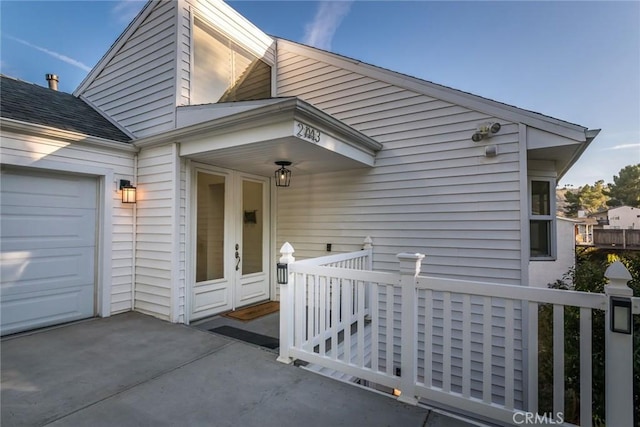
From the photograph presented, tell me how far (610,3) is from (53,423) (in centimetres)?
841

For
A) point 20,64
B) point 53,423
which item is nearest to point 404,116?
point 53,423

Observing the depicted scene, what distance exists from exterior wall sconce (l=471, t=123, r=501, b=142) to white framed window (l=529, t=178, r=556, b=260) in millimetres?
1154

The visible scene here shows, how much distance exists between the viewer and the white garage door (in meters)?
3.44

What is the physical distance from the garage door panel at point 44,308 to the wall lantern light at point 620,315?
532cm

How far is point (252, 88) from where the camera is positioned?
5391 mm

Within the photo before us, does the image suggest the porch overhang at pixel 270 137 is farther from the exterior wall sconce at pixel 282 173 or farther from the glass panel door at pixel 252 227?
the glass panel door at pixel 252 227

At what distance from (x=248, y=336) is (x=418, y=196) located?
2879mm

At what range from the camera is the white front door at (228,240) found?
4.31 meters

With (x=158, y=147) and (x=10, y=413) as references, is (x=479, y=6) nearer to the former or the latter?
(x=158, y=147)

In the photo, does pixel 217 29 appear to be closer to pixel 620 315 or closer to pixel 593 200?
pixel 620 315

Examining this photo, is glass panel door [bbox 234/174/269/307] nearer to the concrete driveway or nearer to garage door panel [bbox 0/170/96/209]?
the concrete driveway

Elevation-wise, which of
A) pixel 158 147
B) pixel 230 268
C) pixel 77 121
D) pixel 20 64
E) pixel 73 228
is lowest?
pixel 230 268

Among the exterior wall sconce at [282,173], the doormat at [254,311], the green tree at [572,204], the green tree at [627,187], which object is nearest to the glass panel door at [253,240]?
the doormat at [254,311]

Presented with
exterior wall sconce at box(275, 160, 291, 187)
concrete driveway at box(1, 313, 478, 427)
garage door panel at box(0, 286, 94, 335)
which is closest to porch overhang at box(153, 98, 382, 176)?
exterior wall sconce at box(275, 160, 291, 187)
